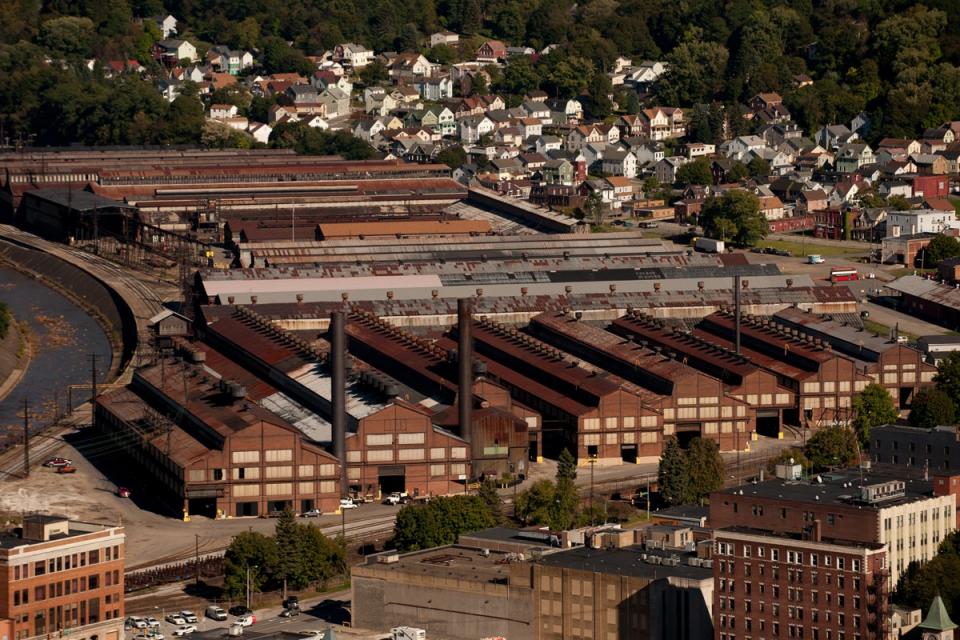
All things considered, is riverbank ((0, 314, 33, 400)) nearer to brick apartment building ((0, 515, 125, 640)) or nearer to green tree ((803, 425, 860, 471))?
green tree ((803, 425, 860, 471))

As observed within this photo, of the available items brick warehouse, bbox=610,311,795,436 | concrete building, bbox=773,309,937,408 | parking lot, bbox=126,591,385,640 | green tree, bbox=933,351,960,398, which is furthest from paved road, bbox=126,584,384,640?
concrete building, bbox=773,309,937,408

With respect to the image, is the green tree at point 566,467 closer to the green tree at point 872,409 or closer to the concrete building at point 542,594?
the green tree at point 872,409

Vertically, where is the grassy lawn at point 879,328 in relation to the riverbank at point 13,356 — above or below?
above

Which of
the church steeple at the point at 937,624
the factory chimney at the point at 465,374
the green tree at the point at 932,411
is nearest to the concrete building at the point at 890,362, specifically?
the green tree at the point at 932,411

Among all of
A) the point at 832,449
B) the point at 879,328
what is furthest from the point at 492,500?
the point at 879,328

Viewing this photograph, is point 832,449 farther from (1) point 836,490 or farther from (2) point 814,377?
(1) point 836,490
